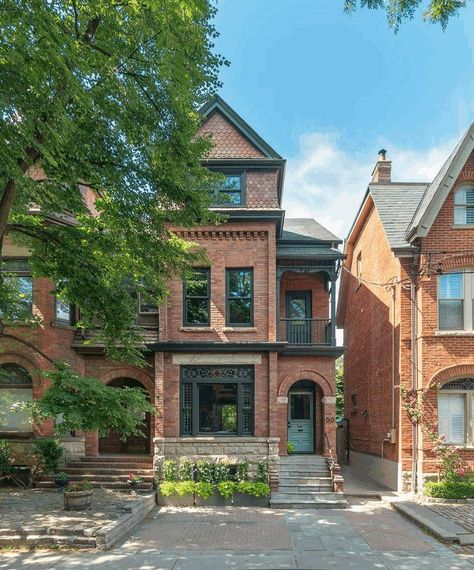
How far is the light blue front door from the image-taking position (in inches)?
667

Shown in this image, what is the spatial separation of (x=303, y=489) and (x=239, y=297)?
610 cm

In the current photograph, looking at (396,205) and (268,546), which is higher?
(396,205)

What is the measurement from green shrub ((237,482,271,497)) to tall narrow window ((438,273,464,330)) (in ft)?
23.9

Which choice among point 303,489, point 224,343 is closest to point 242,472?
point 303,489

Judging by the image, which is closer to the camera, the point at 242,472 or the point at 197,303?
the point at 242,472

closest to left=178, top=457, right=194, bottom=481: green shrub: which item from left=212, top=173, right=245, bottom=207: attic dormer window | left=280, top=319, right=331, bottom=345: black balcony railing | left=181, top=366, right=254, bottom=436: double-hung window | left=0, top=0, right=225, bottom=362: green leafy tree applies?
left=181, top=366, right=254, bottom=436: double-hung window

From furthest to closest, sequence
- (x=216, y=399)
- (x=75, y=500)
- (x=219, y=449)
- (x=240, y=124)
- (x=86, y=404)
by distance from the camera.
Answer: (x=240, y=124)
(x=216, y=399)
(x=219, y=449)
(x=75, y=500)
(x=86, y=404)

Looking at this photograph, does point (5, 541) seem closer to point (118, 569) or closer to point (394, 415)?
point (118, 569)

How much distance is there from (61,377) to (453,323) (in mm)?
11609

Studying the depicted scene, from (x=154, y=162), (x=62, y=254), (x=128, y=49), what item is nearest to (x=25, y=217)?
(x=62, y=254)

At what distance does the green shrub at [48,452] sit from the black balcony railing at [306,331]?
7908 millimetres

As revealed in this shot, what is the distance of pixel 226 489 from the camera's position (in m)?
13.9

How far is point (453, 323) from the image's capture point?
49.9ft

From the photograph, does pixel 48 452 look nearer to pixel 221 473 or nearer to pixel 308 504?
pixel 221 473
